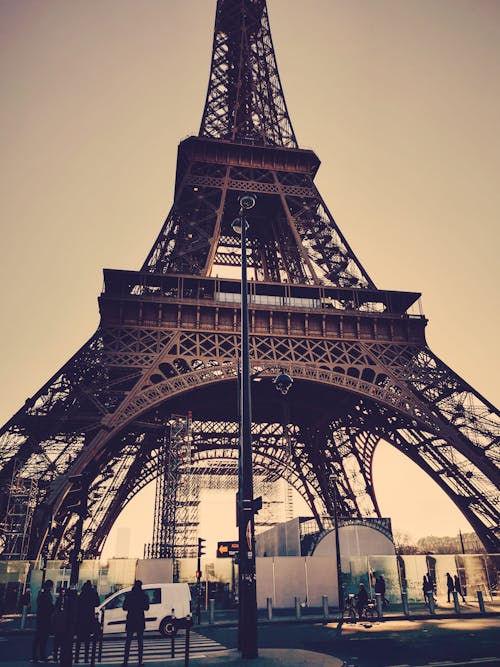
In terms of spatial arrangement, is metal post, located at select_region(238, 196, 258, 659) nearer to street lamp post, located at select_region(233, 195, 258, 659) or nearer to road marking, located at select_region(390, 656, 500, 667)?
street lamp post, located at select_region(233, 195, 258, 659)

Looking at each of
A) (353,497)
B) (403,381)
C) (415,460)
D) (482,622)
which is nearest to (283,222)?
(403,381)

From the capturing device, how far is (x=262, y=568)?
24.7 metres

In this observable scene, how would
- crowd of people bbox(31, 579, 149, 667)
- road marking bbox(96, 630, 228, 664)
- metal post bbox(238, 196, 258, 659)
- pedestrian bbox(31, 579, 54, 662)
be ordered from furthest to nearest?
road marking bbox(96, 630, 228, 664) < pedestrian bbox(31, 579, 54, 662) < crowd of people bbox(31, 579, 149, 667) < metal post bbox(238, 196, 258, 659)

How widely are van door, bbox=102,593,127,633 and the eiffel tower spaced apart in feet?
15.6

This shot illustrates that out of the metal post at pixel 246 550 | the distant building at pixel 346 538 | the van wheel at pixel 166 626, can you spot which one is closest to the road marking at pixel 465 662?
the metal post at pixel 246 550

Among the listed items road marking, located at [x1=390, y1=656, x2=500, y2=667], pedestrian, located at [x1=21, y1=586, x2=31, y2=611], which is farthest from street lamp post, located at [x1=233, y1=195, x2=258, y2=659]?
pedestrian, located at [x1=21, y1=586, x2=31, y2=611]

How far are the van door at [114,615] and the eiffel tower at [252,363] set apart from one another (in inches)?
188

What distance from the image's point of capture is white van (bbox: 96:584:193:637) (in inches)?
681

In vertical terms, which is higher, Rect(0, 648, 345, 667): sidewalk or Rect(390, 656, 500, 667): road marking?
Rect(0, 648, 345, 667): sidewalk

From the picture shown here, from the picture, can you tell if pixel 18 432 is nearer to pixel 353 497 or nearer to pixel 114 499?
pixel 114 499

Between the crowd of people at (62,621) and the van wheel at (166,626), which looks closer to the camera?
the crowd of people at (62,621)

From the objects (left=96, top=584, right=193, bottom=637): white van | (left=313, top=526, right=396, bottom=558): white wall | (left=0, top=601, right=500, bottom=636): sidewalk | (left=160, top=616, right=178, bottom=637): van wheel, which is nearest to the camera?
(left=160, top=616, right=178, bottom=637): van wheel

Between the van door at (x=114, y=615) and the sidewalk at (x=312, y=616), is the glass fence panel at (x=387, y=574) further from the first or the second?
the van door at (x=114, y=615)

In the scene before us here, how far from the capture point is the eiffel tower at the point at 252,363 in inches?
1030
